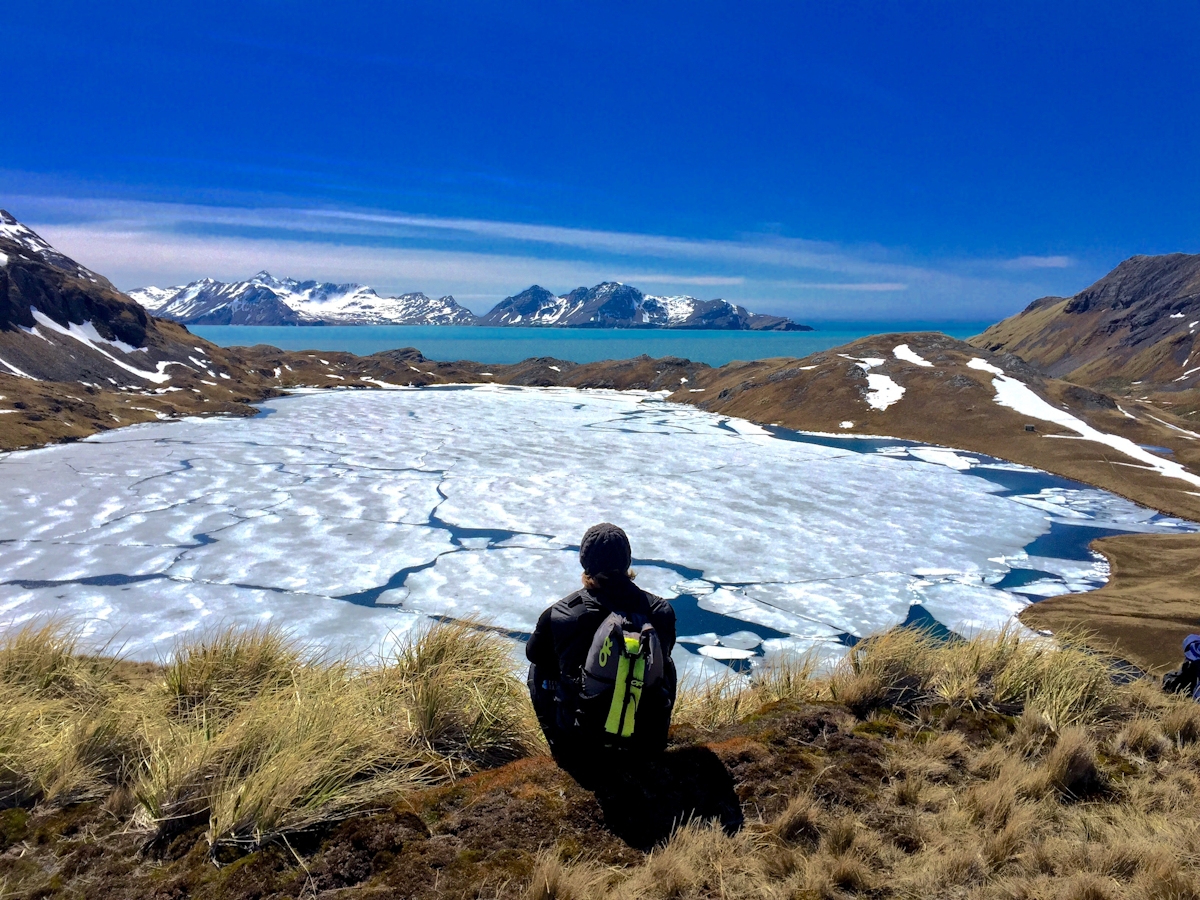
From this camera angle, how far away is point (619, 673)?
4.17 m

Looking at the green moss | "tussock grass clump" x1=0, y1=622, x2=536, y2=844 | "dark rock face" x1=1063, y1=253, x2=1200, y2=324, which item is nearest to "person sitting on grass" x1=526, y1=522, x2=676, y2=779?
"tussock grass clump" x1=0, y1=622, x2=536, y2=844

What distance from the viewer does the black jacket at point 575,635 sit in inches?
181

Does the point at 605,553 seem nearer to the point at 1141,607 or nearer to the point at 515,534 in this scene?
the point at 515,534

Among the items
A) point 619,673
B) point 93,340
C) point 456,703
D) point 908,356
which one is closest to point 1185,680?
point 619,673

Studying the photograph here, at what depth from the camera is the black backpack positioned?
13.7 feet

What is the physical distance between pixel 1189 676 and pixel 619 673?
7.55 metres

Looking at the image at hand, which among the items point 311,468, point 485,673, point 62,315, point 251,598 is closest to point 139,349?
point 62,315

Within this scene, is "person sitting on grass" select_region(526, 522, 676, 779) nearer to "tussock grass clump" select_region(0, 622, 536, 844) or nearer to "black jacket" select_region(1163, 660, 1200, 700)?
"tussock grass clump" select_region(0, 622, 536, 844)

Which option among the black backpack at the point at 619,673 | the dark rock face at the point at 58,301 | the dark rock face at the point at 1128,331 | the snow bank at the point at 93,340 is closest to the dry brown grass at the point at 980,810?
the black backpack at the point at 619,673

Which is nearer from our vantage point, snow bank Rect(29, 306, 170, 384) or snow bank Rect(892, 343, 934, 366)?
snow bank Rect(892, 343, 934, 366)

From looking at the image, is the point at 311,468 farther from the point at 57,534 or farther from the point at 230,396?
the point at 230,396

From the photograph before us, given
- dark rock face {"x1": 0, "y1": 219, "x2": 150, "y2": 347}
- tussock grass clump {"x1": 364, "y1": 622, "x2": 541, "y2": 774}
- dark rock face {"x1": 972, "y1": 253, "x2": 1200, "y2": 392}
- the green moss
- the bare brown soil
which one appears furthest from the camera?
dark rock face {"x1": 972, "y1": 253, "x2": 1200, "y2": 392}

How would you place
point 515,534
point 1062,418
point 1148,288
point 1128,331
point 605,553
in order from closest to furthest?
point 605,553 → point 515,534 → point 1062,418 → point 1128,331 → point 1148,288

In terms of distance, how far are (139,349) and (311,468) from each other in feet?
214
